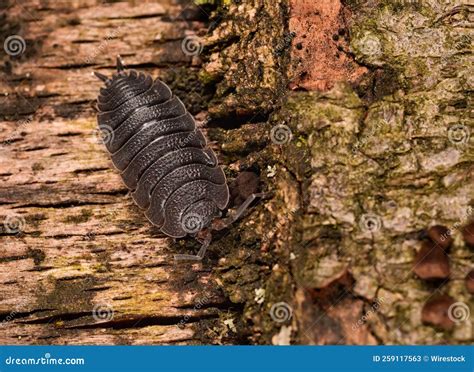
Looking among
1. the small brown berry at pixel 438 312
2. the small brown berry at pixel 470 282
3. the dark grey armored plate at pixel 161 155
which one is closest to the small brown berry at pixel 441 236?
the small brown berry at pixel 470 282

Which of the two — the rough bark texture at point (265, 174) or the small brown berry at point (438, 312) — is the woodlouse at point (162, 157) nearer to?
the rough bark texture at point (265, 174)

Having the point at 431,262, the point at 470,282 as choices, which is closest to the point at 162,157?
the point at 431,262

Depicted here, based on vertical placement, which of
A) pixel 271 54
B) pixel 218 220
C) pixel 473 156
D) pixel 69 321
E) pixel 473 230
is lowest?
pixel 69 321

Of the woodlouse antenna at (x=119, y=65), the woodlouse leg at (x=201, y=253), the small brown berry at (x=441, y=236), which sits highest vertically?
the woodlouse antenna at (x=119, y=65)

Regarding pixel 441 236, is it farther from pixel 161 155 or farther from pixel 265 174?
pixel 161 155

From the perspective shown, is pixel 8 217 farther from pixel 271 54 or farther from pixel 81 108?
pixel 271 54

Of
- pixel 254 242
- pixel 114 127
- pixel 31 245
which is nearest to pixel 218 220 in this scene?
pixel 254 242
